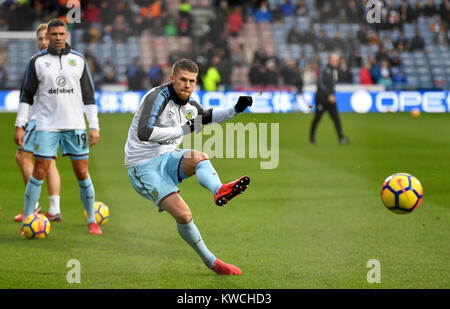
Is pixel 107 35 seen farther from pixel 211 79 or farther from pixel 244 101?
pixel 244 101

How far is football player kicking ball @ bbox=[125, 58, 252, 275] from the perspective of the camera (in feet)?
20.6

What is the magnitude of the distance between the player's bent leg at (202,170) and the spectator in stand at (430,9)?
89.2 feet

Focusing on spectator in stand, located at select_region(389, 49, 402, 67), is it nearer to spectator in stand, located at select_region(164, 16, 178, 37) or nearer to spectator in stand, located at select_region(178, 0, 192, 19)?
spectator in stand, located at select_region(178, 0, 192, 19)

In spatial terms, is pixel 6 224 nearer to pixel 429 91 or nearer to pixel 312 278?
pixel 312 278

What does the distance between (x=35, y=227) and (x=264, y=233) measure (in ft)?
7.99

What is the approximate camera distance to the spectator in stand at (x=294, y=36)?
30.9 metres

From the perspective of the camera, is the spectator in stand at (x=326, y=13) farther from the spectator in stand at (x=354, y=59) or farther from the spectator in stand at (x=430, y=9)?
the spectator in stand at (x=430, y=9)

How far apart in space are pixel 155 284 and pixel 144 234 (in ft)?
7.30

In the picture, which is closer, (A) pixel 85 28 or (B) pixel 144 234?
(B) pixel 144 234

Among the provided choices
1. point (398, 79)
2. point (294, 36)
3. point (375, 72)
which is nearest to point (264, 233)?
point (398, 79)

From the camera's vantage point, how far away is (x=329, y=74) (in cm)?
1784

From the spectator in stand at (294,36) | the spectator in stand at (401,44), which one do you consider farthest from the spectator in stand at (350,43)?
the spectator in stand at (294,36)

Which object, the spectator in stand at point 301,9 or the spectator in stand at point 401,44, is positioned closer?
the spectator in stand at point 401,44
